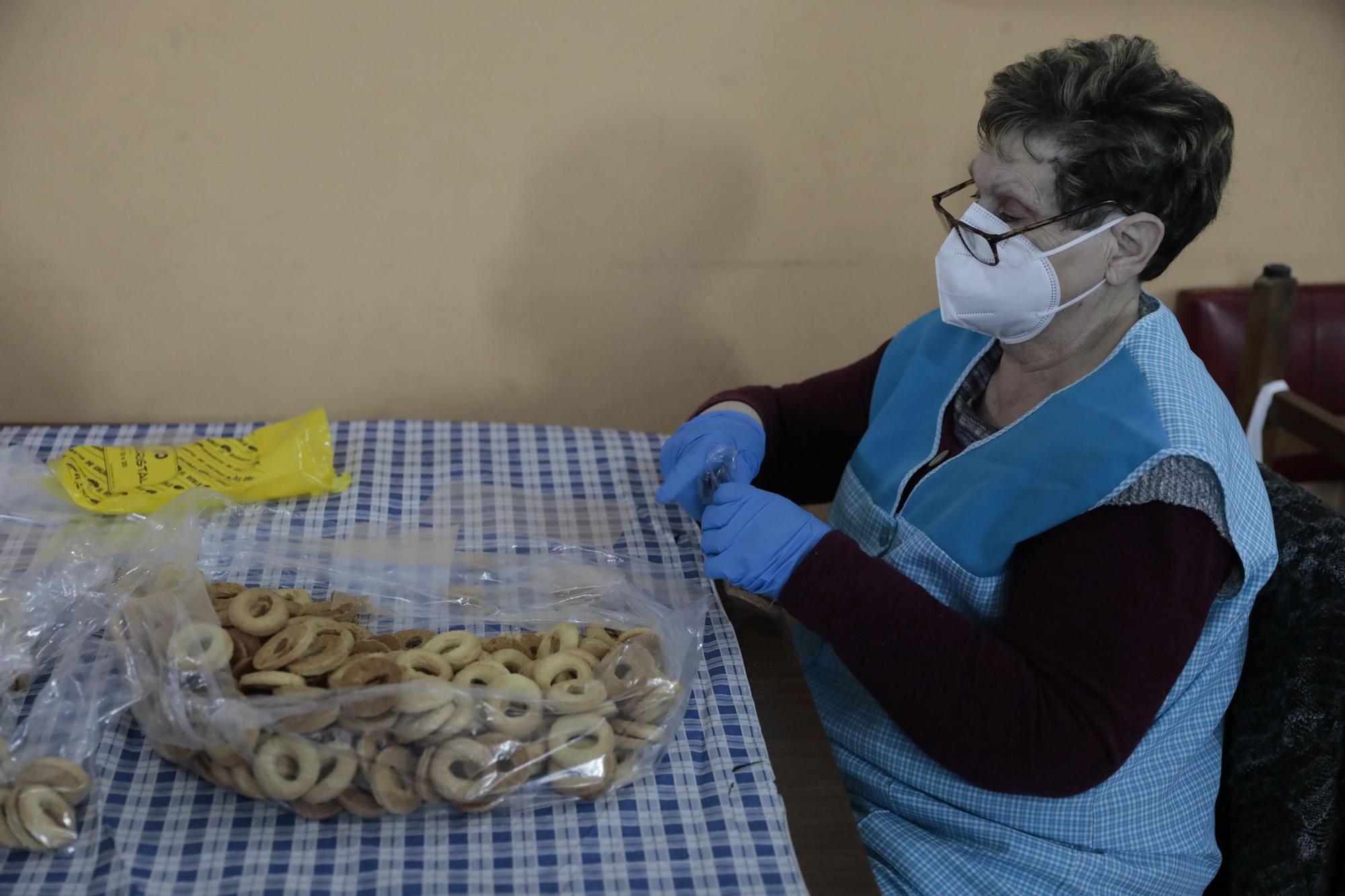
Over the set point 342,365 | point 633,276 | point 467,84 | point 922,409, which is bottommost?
point 342,365

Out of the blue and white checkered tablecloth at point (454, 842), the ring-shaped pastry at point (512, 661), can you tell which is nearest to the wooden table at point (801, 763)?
the blue and white checkered tablecloth at point (454, 842)

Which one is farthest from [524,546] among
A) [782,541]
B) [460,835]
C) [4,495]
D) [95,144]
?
[95,144]

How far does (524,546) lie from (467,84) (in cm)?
86

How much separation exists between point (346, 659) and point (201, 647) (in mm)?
116

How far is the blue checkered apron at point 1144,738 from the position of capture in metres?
1.12

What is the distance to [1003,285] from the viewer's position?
1.23 metres

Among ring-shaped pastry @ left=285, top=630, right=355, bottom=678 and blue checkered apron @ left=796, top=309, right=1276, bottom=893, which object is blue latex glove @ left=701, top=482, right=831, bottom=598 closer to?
blue checkered apron @ left=796, top=309, right=1276, bottom=893

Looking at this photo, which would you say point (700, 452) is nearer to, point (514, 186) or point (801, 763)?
point (801, 763)

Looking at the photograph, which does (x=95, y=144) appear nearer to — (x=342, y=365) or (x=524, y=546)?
(x=342, y=365)

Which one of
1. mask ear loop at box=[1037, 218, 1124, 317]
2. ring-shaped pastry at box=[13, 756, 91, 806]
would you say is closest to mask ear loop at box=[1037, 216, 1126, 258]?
mask ear loop at box=[1037, 218, 1124, 317]

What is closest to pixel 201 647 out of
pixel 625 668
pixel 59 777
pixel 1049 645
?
pixel 59 777

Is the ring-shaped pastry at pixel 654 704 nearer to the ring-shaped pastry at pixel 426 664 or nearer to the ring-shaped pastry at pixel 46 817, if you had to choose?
the ring-shaped pastry at pixel 426 664

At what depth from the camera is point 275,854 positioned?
89 cm

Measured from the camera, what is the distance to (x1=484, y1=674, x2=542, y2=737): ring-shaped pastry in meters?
0.94
